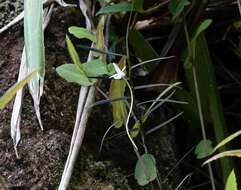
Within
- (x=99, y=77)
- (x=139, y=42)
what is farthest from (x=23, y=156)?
(x=139, y=42)

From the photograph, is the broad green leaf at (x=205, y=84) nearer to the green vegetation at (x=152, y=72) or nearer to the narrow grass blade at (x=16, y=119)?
the green vegetation at (x=152, y=72)

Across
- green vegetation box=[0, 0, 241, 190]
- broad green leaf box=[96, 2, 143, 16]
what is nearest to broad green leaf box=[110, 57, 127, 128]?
green vegetation box=[0, 0, 241, 190]

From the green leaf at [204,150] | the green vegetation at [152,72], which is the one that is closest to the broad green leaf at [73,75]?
the green vegetation at [152,72]

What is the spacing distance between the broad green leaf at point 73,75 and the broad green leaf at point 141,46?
0.78ft

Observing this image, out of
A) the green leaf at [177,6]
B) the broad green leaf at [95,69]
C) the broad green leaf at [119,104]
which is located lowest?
the broad green leaf at [119,104]

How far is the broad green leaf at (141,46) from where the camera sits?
36.0 inches

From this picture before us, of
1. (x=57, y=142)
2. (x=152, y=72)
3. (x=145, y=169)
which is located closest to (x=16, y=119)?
(x=57, y=142)

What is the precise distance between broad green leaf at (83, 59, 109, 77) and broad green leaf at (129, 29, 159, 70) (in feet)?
0.65

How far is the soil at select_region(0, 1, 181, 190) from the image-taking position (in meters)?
0.71

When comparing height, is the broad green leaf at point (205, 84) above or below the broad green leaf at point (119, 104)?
below

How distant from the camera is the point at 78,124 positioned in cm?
75

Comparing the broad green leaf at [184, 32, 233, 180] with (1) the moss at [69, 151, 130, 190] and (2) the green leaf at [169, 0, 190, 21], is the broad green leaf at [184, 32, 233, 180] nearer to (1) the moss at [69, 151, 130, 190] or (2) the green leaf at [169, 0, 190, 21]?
(2) the green leaf at [169, 0, 190, 21]

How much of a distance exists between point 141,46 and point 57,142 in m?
0.27

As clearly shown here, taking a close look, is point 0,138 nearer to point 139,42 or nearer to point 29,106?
point 29,106
